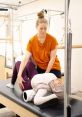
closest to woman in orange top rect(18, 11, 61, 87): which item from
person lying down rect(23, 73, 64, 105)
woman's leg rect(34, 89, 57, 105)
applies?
person lying down rect(23, 73, 64, 105)

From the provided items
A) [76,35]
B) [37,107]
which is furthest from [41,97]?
[76,35]

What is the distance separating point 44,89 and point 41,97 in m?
0.14

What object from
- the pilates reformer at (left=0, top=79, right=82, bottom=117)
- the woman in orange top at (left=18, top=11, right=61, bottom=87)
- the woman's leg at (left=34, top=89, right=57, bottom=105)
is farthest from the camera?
the woman in orange top at (left=18, top=11, right=61, bottom=87)

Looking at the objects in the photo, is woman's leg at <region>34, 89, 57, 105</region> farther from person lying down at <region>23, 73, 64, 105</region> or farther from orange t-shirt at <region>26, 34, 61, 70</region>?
orange t-shirt at <region>26, 34, 61, 70</region>

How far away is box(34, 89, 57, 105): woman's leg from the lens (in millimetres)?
2033

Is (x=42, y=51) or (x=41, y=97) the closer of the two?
(x=41, y=97)

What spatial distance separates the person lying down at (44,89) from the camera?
2.08 meters

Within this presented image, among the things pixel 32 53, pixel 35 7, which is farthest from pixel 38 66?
pixel 35 7

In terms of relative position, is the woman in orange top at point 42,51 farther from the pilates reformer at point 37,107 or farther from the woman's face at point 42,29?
the pilates reformer at point 37,107

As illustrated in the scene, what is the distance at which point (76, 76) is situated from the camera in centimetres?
414

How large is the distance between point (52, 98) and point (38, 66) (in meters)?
0.79

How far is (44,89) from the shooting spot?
2.19 meters

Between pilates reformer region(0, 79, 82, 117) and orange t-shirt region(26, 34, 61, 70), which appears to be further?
orange t-shirt region(26, 34, 61, 70)

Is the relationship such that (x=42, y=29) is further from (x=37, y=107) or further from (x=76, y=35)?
(x=76, y=35)
